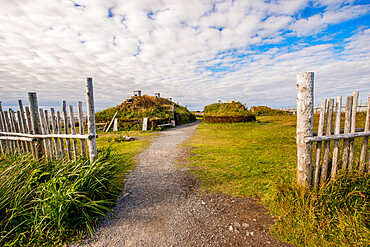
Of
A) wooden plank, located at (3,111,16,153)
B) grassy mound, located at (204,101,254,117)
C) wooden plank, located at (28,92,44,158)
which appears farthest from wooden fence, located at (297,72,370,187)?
grassy mound, located at (204,101,254,117)

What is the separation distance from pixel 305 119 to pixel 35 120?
22.8ft

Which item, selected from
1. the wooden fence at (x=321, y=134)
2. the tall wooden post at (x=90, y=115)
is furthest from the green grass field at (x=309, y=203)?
the tall wooden post at (x=90, y=115)

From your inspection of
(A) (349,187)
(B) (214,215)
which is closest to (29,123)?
(B) (214,215)

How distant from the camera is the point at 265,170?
199 inches

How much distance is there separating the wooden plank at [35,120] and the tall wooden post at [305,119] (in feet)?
22.2

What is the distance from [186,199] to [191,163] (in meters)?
2.41

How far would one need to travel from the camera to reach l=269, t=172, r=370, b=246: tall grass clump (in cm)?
246

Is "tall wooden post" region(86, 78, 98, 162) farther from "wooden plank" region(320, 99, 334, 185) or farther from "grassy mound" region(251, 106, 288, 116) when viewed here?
"grassy mound" region(251, 106, 288, 116)

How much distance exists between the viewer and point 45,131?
186 inches

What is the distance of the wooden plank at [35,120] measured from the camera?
14.9ft

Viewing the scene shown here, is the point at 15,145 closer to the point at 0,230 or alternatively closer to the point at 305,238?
the point at 0,230

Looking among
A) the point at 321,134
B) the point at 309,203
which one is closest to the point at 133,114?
the point at 321,134

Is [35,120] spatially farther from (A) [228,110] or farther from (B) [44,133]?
(A) [228,110]

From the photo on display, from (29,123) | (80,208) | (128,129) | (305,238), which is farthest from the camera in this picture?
(128,129)
